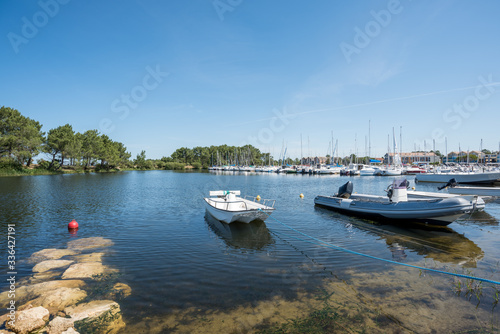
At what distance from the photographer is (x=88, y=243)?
13188 millimetres

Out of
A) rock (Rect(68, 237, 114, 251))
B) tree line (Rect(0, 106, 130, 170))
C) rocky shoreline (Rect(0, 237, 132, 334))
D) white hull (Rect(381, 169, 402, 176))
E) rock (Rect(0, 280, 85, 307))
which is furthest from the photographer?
white hull (Rect(381, 169, 402, 176))

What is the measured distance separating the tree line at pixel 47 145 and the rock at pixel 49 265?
64477mm

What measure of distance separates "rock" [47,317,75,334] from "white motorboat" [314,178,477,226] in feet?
58.0

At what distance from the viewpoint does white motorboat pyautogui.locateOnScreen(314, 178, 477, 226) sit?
1488cm

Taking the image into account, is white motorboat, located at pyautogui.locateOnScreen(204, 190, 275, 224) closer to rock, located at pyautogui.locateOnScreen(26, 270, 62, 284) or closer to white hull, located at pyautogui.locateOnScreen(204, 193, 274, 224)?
white hull, located at pyautogui.locateOnScreen(204, 193, 274, 224)

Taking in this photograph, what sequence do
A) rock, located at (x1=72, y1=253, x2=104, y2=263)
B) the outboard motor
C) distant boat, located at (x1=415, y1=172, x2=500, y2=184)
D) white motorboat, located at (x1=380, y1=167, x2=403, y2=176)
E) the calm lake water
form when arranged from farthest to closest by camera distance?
white motorboat, located at (x1=380, y1=167, x2=403, y2=176), distant boat, located at (x1=415, y1=172, x2=500, y2=184), the outboard motor, rock, located at (x1=72, y1=253, x2=104, y2=263), the calm lake water

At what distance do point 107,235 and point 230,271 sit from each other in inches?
358

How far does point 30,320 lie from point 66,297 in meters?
1.31

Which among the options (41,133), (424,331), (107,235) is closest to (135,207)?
(107,235)

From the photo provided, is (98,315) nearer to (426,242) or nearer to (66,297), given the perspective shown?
(66,297)

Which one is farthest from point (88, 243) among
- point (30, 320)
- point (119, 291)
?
point (30, 320)

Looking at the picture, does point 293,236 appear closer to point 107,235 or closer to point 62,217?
point 107,235

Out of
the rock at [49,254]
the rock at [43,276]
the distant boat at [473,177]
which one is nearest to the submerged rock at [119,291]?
the rock at [43,276]

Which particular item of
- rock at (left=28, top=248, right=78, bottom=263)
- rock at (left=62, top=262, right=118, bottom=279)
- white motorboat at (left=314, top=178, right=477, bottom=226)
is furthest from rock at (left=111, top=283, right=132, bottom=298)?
white motorboat at (left=314, top=178, right=477, bottom=226)
